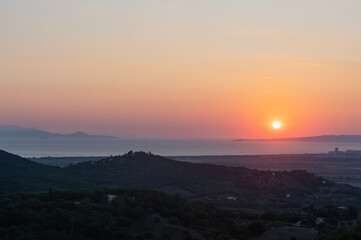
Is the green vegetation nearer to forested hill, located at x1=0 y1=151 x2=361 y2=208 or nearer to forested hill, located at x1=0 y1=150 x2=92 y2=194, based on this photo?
forested hill, located at x1=0 y1=150 x2=92 y2=194

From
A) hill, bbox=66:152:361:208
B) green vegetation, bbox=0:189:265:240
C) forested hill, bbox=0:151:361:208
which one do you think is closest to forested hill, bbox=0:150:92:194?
forested hill, bbox=0:151:361:208

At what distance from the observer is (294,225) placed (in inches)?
1184

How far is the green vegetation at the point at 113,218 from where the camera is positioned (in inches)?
944

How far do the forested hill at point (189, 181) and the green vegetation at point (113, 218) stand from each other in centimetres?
1389

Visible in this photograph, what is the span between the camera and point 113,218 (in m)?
26.3

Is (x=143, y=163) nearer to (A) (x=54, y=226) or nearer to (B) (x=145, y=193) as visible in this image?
(B) (x=145, y=193)

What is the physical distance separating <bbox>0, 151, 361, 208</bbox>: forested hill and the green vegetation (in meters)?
13.9

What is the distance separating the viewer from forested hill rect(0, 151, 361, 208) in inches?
1966

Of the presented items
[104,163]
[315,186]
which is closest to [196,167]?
[104,163]

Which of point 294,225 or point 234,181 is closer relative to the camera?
point 294,225

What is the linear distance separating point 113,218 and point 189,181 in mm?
35891

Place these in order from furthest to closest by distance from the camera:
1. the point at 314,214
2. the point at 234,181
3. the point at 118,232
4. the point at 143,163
A: 1. the point at 143,163
2. the point at 234,181
3. the point at 314,214
4. the point at 118,232

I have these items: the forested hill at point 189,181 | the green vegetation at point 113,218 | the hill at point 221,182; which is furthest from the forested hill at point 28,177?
the green vegetation at point 113,218

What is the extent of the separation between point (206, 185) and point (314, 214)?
985 inches
